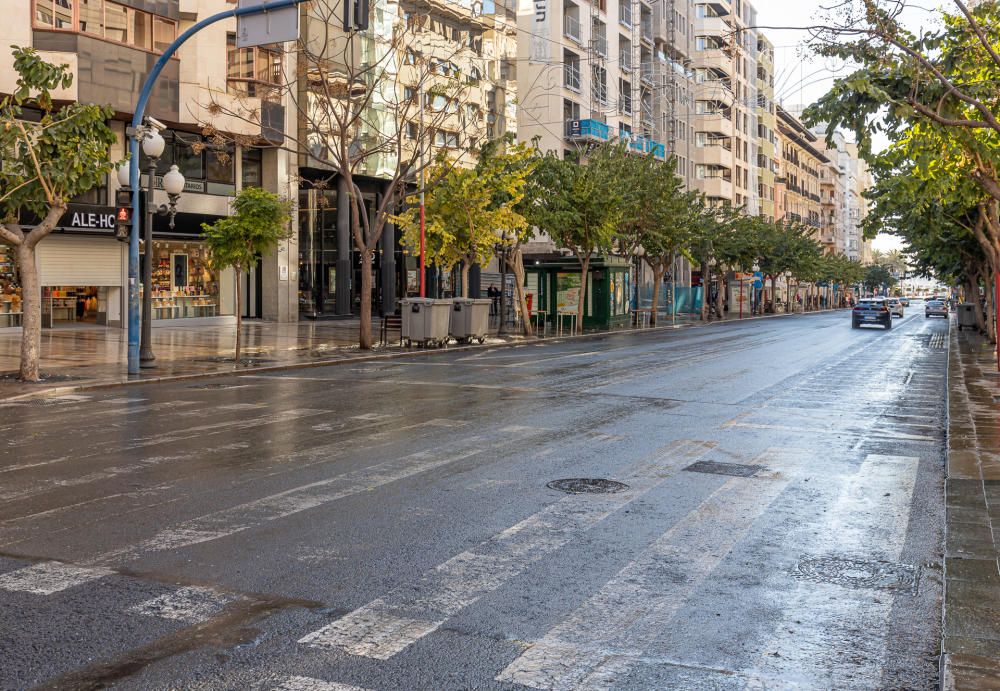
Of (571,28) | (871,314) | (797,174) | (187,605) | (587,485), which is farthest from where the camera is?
(797,174)

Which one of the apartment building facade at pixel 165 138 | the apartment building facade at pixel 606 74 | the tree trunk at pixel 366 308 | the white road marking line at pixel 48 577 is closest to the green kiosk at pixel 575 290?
the apartment building facade at pixel 165 138

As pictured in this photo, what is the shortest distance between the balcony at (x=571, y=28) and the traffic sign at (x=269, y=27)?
154 feet

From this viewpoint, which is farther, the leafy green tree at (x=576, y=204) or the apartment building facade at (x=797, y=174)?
the apartment building facade at (x=797, y=174)

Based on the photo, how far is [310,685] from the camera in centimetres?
414

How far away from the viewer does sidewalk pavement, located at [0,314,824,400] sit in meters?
18.3

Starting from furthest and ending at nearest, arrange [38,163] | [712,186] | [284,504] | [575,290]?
[712,186], [575,290], [38,163], [284,504]

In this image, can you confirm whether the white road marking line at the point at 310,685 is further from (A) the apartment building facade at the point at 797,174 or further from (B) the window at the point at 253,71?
(A) the apartment building facade at the point at 797,174

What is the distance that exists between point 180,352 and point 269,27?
34.5 ft

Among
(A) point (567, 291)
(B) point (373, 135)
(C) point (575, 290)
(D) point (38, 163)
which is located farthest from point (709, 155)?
(D) point (38, 163)

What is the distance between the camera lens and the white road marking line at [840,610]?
4.41 metres

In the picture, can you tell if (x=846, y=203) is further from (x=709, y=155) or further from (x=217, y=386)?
(x=217, y=386)

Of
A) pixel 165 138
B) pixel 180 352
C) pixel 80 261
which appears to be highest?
pixel 165 138

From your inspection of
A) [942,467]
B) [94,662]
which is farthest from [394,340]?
[94,662]

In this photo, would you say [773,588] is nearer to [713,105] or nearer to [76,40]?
[76,40]
